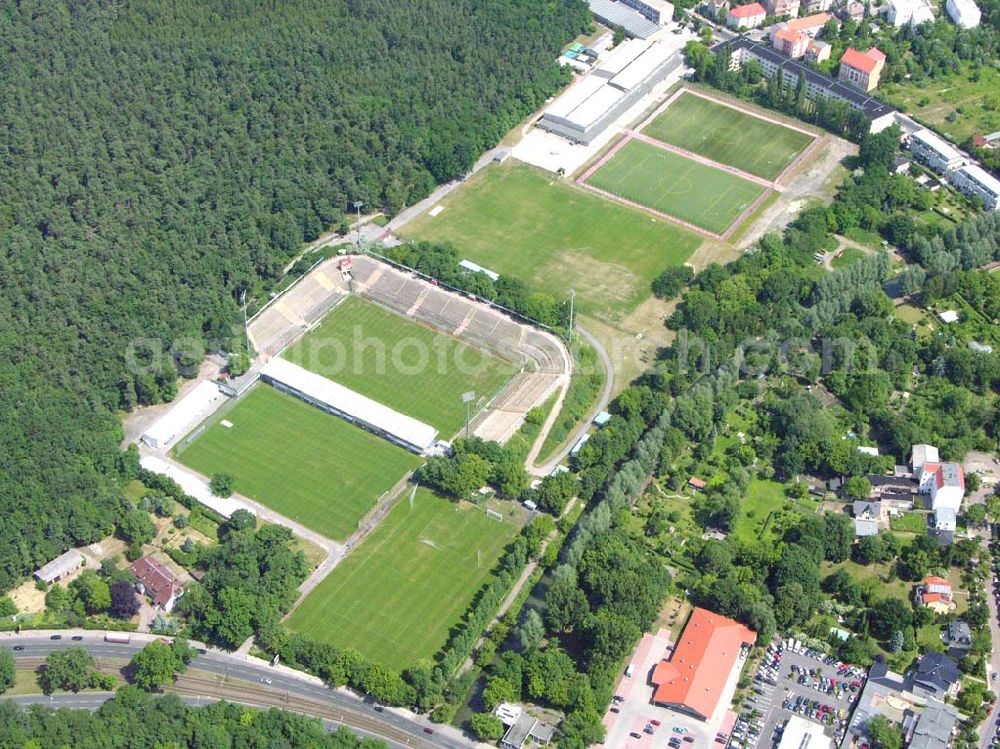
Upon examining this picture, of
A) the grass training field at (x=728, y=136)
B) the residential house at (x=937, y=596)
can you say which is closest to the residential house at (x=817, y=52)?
the grass training field at (x=728, y=136)

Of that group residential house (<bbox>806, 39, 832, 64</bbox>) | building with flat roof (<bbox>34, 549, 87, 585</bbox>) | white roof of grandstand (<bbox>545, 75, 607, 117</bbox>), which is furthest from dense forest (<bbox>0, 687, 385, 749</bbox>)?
residential house (<bbox>806, 39, 832, 64</bbox>)

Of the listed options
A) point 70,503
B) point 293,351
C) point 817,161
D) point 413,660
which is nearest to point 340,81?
point 293,351

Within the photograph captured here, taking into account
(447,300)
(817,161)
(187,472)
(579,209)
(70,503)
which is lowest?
(70,503)

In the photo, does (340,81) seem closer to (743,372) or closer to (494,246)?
(494,246)

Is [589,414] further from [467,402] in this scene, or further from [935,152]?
[935,152]

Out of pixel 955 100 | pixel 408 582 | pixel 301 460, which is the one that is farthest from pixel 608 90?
pixel 408 582
